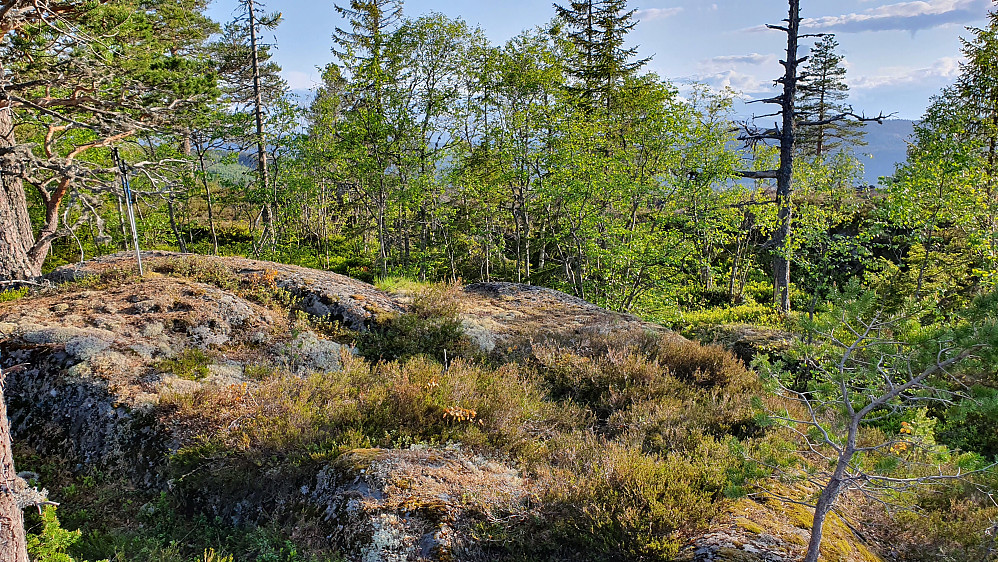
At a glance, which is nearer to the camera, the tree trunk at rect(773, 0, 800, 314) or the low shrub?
the low shrub

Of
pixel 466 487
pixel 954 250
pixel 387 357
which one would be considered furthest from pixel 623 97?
pixel 466 487

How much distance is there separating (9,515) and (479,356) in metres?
5.54

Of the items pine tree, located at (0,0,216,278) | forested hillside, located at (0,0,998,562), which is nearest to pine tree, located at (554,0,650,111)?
forested hillside, located at (0,0,998,562)

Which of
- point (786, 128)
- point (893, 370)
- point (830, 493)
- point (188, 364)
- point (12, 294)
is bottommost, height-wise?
point (830, 493)

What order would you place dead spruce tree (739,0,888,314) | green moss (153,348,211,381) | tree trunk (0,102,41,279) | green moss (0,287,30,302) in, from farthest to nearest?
1. dead spruce tree (739,0,888,314)
2. tree trunk (0,102,41,279)
3. green moss (0,287,30,302)
4. green moss (153,348,211,381)

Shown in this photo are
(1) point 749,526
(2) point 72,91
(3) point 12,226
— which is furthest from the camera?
(2) point 72,91

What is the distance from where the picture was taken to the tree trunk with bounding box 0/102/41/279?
927 centimetres

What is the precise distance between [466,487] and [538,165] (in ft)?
36.6

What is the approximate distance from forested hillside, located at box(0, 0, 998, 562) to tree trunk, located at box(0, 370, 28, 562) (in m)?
0.02

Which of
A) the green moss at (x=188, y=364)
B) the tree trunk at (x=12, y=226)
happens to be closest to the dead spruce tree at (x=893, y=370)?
the green moss at (x=188, y=364)

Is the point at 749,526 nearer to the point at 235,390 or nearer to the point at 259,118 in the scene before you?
the point at 235,390

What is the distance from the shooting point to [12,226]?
9.45 meters

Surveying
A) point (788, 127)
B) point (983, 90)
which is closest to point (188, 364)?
point (788, 127)

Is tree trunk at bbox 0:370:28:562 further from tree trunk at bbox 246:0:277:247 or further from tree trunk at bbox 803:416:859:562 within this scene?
tree trunk at bbox 246:0:277:247
